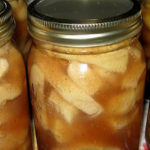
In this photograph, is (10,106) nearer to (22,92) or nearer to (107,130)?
(22,92)

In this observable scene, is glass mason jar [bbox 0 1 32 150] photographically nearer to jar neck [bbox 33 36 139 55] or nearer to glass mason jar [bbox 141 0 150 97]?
jar neck [bbox 33 36 139 55]

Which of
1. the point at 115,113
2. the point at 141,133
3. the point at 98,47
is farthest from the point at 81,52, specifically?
the point at 141,133

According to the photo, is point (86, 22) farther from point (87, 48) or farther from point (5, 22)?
point (5, 22)

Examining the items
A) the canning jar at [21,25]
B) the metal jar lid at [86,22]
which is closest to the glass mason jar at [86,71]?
the metal jar lid at [86,22]

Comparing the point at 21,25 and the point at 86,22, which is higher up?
the point at 86,22

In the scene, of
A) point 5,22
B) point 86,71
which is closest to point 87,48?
point 86,71

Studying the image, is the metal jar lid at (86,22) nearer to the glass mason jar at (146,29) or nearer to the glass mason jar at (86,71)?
the glass mason jar at (86,71)
